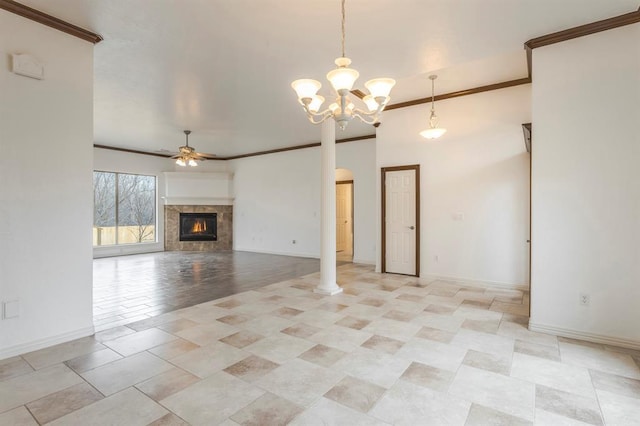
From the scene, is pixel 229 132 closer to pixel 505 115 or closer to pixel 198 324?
pixel 198 324

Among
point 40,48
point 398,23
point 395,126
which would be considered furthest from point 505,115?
point 40,48

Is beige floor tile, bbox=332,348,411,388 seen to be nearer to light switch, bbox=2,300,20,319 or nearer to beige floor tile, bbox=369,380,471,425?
beige floor tile, bbox=369,380,471,425

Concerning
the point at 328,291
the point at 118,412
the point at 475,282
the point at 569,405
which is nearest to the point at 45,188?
the point at 118,412

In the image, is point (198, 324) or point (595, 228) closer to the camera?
point (595, 228)

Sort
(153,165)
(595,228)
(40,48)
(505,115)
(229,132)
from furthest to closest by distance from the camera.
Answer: (153,165)
(229,132)
(505,115)
(595,228)
(40,48)

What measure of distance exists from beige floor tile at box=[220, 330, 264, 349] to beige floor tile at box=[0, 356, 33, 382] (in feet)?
4.95

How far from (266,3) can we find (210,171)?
340 inches

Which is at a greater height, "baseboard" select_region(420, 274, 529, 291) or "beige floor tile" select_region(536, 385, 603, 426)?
"baseboard" select_region(420, 274, 529, 291)

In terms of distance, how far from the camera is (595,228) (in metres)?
3.16

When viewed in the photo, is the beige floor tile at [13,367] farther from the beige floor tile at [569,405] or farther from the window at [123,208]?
the window at [123,208]

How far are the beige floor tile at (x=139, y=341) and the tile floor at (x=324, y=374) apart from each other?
0.01m

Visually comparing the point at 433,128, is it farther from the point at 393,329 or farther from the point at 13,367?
the point at 13,367

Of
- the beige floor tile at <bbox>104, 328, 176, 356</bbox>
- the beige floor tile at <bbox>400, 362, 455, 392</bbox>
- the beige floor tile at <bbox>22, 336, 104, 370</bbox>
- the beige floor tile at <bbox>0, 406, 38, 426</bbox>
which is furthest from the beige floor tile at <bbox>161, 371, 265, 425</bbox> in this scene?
the beige floor tile at <bbox>22, 336, 104, 370</bbox>

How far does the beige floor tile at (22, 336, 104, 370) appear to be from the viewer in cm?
267
